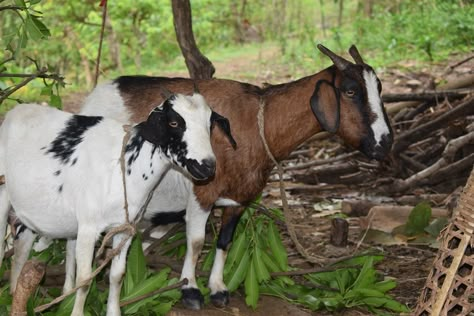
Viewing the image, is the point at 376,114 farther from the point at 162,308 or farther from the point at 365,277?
the point at 162,308

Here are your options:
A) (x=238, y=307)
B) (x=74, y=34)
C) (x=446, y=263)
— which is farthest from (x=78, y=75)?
(x=446, y=263)

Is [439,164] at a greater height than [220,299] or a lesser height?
greater

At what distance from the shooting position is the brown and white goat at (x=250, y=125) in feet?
15.3

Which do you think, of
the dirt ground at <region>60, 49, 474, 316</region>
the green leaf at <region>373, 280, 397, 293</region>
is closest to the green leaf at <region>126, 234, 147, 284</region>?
the dirt ground at <region>60, 49, 474, 316</region>

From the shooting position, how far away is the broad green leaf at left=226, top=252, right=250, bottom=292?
16.7 feet

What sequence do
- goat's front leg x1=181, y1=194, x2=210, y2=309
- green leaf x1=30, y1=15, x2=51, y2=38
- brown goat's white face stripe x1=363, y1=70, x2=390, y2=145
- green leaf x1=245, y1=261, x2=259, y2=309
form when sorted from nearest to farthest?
green leaf x1=30, y1=15, x2=51, y2=38
brown goat's white face stripe x1=363, y1=70, x2=390, y2=145
goat's front leg x1=181, y1=194, x2=210, y2=309
green leaf x1=245, y1=261, x2=259, y2=309

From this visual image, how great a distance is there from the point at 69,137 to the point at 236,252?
1522mm

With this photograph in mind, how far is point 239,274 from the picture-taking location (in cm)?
512

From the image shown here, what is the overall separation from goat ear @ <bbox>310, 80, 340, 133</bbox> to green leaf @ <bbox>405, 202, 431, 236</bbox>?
195 centimetres

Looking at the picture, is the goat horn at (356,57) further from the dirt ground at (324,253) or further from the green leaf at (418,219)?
the green leaf at (418,219)

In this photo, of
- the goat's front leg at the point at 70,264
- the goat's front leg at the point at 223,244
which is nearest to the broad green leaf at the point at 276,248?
the goat's front leg at the point at 223,244

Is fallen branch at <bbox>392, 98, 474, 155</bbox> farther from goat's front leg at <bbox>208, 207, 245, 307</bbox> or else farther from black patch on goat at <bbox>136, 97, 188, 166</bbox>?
black patch on goat at <bbox>136, 97, 188, 166</bbox>

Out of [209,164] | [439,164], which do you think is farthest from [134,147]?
[439,164]

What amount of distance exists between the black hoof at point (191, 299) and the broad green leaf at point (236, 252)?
429mm
